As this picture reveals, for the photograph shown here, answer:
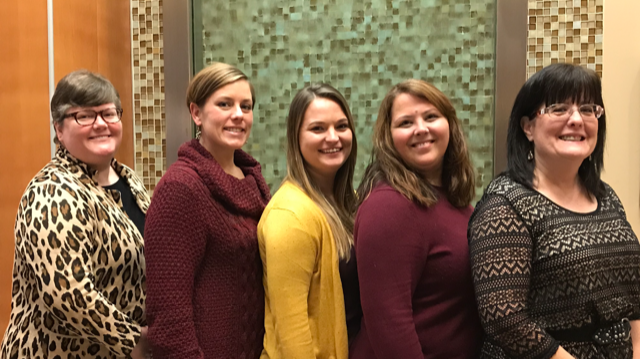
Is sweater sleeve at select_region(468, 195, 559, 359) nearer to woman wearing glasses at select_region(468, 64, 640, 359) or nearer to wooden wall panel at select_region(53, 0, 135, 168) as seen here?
woman wearing glasses at select_region(468, 64, 640, 359)

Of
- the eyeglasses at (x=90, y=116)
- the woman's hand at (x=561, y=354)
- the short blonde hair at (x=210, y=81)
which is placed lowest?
the woman's hand at (x=561, y=354)

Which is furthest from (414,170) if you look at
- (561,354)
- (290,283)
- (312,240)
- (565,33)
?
(565,33)

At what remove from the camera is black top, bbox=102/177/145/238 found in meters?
1.56

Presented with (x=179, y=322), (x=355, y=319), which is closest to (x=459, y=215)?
(x=355, y=319)

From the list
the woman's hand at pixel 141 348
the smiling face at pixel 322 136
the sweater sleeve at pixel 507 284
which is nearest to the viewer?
Result: the sweater sleeve at pixel 507 284

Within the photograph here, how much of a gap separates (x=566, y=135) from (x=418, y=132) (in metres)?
0.34

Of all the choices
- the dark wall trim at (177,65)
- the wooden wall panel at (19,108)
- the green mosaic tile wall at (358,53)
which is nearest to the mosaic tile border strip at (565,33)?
the green mosaic tile wall at (358,53)

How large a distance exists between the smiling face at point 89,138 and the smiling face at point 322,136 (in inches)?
20.5

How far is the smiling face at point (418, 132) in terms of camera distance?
1338mm

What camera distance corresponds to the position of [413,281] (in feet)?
4.04

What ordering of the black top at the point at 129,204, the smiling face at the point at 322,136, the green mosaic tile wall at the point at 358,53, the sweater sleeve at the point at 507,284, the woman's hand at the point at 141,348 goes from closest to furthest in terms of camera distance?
1. the sweater sleeve at the point at 507,284
2. the woman's hand at the point at 141,348
3. the smiling face at the point at 322,136
4. the black top at the point at 129,204
5. the green mosaic tile wall at the point at 358,53

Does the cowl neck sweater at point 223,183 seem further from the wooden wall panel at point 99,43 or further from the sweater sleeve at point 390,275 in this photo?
the wooden wall panel at point 99,43

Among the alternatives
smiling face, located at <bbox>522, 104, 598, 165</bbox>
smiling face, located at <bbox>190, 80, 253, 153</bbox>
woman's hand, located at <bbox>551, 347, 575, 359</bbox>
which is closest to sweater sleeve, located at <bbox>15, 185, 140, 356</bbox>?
smiling face, located at <bbox>190, 80, 253, 153</bbox>

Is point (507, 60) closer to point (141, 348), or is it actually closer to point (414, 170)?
point (414, 170)
